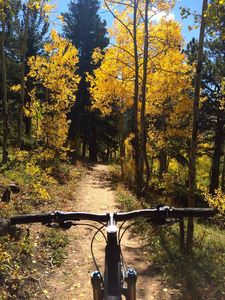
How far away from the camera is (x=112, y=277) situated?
7.41 feet

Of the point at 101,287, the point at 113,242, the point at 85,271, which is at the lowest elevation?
the point at 85,271

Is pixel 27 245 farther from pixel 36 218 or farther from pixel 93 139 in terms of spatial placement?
pixel 93 139

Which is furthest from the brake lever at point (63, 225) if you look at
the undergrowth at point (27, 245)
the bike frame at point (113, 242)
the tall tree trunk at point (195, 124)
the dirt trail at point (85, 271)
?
the tall tree trunk at point (195, 124)

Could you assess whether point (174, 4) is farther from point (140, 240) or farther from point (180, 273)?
point (180, 273)

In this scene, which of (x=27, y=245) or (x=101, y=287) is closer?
(x=101, y=287)

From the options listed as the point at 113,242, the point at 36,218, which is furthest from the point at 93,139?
the point at 113,242

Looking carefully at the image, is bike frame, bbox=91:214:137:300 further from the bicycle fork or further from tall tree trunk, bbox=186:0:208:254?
tall tree trunk, bbox=186:0:208:254

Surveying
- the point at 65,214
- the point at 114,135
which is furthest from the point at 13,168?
the point at 114,135

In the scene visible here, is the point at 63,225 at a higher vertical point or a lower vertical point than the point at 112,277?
higher

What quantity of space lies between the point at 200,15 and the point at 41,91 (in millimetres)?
21241

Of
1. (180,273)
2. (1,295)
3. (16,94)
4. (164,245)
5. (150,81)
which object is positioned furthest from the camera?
(16,94)

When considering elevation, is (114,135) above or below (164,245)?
above

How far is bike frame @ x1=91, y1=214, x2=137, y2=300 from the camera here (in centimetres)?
222

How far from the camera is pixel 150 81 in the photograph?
54.5ft
